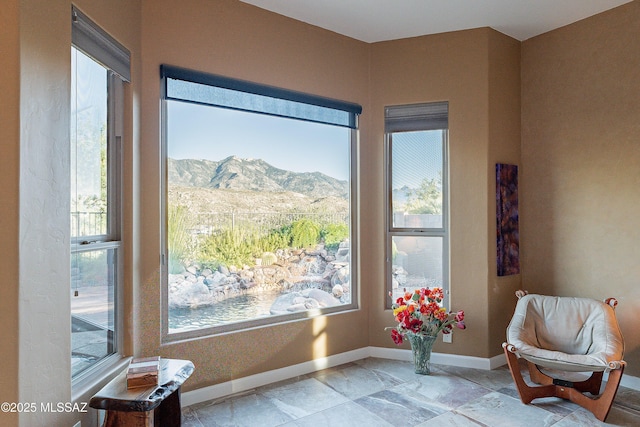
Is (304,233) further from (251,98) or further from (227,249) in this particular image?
(251,98)

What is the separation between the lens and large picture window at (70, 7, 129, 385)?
226cm

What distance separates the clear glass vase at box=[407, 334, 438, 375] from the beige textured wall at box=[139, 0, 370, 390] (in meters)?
0.60

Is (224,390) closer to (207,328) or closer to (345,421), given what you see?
(207,328)

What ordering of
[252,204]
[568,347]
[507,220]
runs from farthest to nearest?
[507,220], [252,204], [568,347]

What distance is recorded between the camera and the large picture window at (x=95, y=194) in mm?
2262

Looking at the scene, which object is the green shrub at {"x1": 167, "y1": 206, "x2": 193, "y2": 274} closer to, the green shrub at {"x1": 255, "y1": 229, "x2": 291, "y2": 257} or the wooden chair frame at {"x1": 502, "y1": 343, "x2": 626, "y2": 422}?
the green shrub at {"x1": 255, "y1": 229, "x2": 291, "y2": 257}

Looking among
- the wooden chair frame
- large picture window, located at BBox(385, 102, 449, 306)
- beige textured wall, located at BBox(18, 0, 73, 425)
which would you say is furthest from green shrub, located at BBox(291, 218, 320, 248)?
beige textured wall, located at BBox(18, 0, 73, 425)

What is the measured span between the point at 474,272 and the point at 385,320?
936 millimetres

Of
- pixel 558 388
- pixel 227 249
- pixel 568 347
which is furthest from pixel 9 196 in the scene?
pixel 568 347

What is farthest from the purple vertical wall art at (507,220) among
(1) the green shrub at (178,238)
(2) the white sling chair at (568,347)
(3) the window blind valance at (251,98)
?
(1) the green shrub at (178,238)

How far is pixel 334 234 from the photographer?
3949 mm

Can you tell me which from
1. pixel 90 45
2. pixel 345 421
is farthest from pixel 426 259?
pixel 90 45

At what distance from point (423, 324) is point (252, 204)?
68.8 inches

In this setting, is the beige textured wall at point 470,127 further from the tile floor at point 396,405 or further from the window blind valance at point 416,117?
the tile floor at point 396,405
